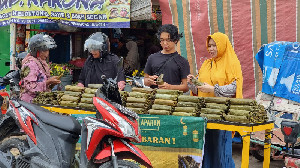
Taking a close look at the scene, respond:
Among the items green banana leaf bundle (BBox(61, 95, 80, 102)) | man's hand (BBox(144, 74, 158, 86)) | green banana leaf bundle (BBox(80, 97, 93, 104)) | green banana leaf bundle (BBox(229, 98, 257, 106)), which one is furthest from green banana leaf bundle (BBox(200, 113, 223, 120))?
green banana leaf bundle (BBox(61, 95, 80, 102))

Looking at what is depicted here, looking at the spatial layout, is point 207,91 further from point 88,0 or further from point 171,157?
point 88,0

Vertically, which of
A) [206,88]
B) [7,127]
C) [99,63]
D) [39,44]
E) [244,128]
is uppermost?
[39,44]

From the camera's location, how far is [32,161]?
4.29 meters

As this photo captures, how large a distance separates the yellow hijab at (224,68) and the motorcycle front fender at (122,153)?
1.53 m

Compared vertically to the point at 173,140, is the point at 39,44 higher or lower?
higher

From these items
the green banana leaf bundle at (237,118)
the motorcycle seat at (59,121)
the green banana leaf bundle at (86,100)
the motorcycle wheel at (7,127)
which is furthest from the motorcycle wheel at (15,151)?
the green banana leaf bundle at (237,118)

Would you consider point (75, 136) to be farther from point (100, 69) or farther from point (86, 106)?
point (100, 69)

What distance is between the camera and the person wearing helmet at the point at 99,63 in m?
5.52

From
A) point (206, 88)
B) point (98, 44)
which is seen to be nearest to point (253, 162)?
point (206, 88)

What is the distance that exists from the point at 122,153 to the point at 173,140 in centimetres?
117

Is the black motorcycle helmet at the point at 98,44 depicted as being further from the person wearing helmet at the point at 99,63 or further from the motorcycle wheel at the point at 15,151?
the motorcycle wheel at the point at 15,151

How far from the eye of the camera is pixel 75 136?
168 inches

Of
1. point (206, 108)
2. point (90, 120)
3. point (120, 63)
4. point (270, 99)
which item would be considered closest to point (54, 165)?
point (90, 120)

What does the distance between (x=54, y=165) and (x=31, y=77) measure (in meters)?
1.80
